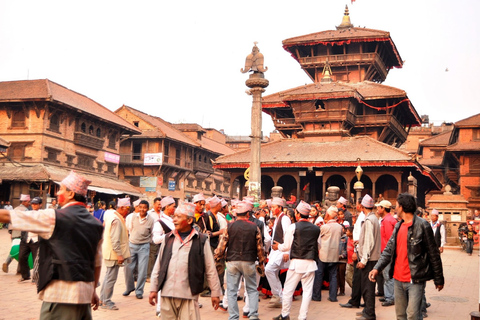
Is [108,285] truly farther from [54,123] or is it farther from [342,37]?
[342,37]

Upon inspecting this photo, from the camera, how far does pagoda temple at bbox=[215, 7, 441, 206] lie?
32.1m

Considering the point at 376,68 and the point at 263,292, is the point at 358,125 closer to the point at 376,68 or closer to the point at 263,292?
the point at 376,68

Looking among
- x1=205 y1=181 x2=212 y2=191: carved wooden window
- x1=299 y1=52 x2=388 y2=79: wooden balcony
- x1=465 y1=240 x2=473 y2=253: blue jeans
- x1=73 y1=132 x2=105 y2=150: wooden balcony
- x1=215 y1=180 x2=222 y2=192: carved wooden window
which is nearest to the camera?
x1=465 y1=240 x2=473 y2=253: blue jeans

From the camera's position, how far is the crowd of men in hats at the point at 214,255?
4.49 m

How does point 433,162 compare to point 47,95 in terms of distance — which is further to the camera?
point 433,162

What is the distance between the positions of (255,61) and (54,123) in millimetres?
19568

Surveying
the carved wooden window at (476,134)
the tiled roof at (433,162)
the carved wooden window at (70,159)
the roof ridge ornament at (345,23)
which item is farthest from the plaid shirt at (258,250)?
the tiled roof at (433,162)

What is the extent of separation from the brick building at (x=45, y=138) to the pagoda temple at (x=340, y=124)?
11.2 metres

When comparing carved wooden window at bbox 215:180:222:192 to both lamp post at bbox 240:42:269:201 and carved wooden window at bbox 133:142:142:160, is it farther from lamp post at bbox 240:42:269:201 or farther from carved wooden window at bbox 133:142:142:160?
lamp post at bbox 240:42:269:201

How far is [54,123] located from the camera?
3706 cm

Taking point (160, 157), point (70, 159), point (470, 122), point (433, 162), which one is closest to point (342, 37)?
point (470, 122)

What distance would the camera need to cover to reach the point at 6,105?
120ft

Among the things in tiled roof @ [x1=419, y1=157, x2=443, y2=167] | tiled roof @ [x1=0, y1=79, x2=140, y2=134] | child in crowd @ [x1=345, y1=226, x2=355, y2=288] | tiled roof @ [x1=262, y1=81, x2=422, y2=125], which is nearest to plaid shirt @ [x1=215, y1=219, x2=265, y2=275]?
child in crowd @ [x1=345, y1=226, x2=355, y2=288]

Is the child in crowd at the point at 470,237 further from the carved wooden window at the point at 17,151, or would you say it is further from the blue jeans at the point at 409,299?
the carved wooden window at the point at 17,151
